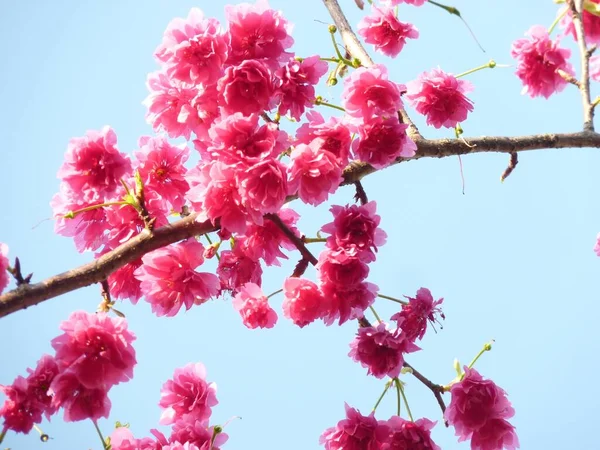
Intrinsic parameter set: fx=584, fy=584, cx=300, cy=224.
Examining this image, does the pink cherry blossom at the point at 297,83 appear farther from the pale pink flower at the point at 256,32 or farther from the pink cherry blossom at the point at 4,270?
the pink cherry blossom at the point at 4,270

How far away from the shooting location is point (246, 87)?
5.94 feet

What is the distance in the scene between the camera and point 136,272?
189cm

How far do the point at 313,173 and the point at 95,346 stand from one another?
2.60 feet

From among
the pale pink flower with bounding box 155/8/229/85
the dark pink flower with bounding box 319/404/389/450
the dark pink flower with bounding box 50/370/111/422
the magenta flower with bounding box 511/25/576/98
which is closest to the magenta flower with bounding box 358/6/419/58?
the magenta flower with bounding box 511/25/576/98

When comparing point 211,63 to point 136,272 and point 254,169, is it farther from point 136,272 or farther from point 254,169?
point 136,272

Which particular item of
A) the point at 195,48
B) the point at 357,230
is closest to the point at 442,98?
the point at 357,230

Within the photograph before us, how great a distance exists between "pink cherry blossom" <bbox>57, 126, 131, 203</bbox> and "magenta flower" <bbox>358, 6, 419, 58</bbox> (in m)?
1.41

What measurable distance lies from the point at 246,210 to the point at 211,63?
1.65ft

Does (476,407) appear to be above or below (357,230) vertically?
below

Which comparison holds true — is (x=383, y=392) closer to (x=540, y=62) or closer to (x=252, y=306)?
(x=252, y=306)

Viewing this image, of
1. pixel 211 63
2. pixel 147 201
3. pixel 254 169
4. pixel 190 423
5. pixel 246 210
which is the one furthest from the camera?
pixel 190 423

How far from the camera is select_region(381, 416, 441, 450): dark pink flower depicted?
205cm

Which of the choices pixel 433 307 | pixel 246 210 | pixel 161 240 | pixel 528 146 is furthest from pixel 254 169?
pixel 528 146

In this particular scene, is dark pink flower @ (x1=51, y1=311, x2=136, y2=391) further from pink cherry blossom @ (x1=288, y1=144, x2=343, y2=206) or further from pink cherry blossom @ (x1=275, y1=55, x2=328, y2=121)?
pink cherry blossom @ (x1=275, y1=55, x2=328, y2=121)
